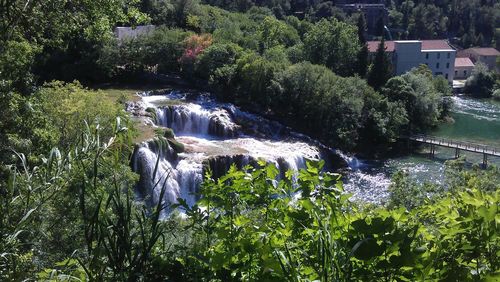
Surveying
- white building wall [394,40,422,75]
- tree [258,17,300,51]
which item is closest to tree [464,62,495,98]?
white building wall [394,40,422,75]

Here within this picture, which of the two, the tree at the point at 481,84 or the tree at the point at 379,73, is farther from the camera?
the tree at the point at 481,84

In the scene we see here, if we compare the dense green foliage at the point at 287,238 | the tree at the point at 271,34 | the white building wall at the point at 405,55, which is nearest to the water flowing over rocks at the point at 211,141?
the tree at the point at 271,34

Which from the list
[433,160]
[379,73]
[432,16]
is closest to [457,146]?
[433,160]

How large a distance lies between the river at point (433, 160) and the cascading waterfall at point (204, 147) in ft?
9.31

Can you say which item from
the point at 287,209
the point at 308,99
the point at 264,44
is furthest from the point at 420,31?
the point at 287,209

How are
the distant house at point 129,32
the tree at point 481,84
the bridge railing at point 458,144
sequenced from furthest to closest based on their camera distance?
1. the tree at point 481,84
2. the distant house at point 129,32
3. the bridge railing at point 458,144

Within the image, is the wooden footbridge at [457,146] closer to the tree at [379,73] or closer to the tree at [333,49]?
the tree at [379,73]

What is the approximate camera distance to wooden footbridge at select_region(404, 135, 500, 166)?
2728cm

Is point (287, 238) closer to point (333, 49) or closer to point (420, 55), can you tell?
point (333, 49)

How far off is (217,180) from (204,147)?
2106 centimetres

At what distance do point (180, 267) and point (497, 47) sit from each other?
7284cm

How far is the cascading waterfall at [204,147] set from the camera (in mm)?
20812

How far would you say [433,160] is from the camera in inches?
1092

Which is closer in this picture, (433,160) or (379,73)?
(433,160)
